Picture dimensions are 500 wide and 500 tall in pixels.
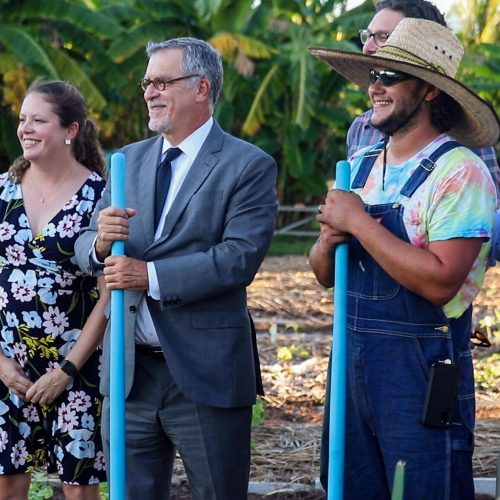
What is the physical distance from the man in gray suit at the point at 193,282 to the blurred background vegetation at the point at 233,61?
12716mm

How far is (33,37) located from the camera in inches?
651

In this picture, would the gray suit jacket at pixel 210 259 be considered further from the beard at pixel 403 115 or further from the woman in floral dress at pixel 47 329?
the beard at pixel 403 115

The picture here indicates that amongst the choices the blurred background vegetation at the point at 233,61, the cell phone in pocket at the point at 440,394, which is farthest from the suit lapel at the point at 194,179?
the blurred background vegetation at the point at 233,61

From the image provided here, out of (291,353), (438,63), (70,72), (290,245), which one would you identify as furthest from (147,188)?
(290,245)

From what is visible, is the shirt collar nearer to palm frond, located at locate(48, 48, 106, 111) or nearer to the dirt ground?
the dirt ground

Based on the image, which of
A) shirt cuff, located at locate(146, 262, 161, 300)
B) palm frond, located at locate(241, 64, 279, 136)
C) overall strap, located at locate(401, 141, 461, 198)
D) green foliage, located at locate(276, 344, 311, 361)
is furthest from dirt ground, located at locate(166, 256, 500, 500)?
palm frond, located at locate(241, 64, 279, 136)

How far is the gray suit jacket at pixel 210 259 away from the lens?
3330 mm

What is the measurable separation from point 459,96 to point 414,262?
20.2 inches

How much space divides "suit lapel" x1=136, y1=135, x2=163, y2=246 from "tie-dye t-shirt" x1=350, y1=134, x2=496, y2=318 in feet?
2.68

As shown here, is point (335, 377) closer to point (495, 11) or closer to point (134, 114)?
point (134, 114)

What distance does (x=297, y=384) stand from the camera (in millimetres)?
7234

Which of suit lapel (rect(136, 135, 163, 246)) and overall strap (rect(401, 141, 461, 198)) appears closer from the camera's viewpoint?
overall strap (rect(401, 141, 461, 198))

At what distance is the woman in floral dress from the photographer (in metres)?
3.89

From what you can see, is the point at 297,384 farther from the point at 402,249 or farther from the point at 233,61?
the point at 233,61
